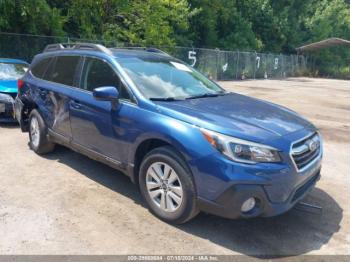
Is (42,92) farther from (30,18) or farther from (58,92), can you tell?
(30,18)

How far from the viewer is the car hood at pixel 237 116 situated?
3.62m

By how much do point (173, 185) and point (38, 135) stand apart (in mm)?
2982

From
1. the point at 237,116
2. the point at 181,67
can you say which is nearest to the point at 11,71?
the point at 181,67

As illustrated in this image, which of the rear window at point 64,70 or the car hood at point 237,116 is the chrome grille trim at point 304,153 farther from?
the rear window at point 64,70

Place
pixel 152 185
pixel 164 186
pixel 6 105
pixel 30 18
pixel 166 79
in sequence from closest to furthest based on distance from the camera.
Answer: pixel 164 186, pixel 152 185, pixel 166 79, pixel 6 105, pixel 30 18

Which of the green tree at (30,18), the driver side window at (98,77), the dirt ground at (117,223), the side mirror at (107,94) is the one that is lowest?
the dirt ground at (117,223)

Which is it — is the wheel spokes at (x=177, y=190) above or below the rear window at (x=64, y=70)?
below

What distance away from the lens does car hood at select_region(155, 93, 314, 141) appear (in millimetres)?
3623

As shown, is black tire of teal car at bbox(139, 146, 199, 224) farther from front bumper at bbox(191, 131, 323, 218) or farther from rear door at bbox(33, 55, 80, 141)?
rear door at bbox(33, 55, 80, 141)

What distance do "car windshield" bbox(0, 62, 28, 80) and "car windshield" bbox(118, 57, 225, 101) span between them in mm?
5021

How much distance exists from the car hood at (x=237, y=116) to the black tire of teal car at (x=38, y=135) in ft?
8.21

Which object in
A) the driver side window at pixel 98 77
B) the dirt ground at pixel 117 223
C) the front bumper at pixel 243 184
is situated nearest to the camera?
the front bumper at pixel 243 184

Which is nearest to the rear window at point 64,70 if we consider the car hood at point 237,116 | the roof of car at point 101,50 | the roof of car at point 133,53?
the roof of car at point 101,50

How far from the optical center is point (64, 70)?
5.52 m
